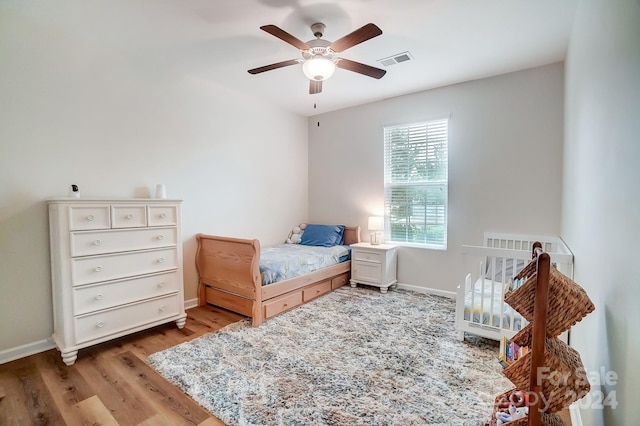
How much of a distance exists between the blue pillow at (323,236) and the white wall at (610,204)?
284 centimetres

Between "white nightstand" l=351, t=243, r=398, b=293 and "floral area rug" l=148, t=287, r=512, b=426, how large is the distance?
793 millimetres

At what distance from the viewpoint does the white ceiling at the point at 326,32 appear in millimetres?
2139

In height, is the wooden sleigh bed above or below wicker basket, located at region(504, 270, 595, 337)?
below

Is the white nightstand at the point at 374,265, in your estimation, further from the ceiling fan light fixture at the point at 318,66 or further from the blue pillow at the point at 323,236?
the ceiling fan light fixture at the point at 318,66

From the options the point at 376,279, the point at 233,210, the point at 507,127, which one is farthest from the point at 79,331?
the point at 507,127

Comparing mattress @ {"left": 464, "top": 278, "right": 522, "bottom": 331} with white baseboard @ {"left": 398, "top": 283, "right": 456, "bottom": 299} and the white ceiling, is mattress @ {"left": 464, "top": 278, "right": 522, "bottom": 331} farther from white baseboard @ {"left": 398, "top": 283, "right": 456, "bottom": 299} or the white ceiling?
the white ceiling

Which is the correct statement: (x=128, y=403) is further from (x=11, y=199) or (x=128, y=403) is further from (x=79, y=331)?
(x=11, y=199)

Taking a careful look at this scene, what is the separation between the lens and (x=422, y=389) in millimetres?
1875

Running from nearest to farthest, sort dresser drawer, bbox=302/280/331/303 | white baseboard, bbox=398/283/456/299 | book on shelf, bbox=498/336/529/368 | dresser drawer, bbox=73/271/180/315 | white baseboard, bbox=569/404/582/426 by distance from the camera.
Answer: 1. white baseboard, bbox=569/404/582/426
2. book on shelf, bbox=498/336/529/368
3. dresser drawer, bbox=73/271/180/315
4. dresser drawer, bbox=302/280/331/303
5. white baseboard, bbox=398/283/456/299

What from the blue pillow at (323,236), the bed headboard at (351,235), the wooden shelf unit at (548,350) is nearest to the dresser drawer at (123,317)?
the blue pillow at (323,236)

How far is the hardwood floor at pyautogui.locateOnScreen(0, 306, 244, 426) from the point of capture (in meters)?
1.66

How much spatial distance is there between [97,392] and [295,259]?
2.00 m

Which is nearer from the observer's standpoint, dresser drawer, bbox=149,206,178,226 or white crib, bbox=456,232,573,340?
white crib, bbox=456,232,573,340

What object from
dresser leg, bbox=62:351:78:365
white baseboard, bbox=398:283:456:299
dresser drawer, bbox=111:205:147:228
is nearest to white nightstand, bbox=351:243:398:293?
white baseboard, bbox=398:283:456:299
